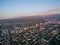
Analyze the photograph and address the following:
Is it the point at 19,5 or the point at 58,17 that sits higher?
the point at 19,5

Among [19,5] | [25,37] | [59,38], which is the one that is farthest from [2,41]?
[59,38]

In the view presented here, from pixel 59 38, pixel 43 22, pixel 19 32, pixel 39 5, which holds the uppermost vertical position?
pixel 39 5

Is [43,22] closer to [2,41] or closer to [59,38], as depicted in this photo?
[59,38]

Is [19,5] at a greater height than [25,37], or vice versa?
[19,5]

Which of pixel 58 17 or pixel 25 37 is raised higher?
pixel 58 17

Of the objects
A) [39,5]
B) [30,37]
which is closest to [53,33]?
[30,37]

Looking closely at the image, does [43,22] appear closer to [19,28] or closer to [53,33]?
[53,33]

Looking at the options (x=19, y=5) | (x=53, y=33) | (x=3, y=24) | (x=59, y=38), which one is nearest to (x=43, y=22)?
(x=53, y=33)

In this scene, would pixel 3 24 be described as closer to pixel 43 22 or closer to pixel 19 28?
pixel 19 28
